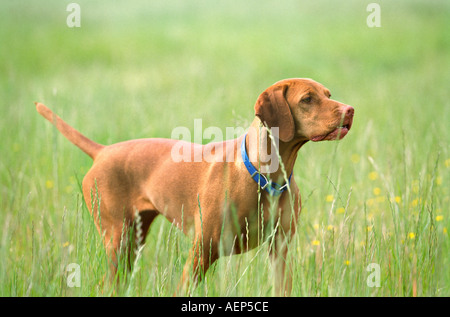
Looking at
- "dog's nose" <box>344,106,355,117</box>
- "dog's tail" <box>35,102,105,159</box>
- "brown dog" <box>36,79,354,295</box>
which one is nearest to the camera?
"dog's nose" <box>344,106,355,117</box>

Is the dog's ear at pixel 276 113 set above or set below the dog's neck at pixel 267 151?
above

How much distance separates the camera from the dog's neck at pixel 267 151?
3.14 metres

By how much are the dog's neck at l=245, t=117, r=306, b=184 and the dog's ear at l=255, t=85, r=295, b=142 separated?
0.06 m

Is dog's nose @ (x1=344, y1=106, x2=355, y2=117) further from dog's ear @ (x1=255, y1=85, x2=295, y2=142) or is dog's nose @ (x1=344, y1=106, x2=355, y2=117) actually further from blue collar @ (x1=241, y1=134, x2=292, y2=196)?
blue collar @ (x1=241, y1=134, x2=292, y2=196)

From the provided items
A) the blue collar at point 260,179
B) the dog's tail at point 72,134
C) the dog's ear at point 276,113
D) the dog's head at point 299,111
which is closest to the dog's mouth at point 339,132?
the dog's head at point 299,111

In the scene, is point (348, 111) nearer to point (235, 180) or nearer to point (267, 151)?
point (267, 151)

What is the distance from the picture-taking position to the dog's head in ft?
9.90

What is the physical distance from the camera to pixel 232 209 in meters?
3.13

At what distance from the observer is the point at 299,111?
3111mm

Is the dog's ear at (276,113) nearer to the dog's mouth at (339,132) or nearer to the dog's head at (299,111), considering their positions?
the dog's head at (299,111)

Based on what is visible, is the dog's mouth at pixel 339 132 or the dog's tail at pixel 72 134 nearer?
the dog's mouth at pixel 339 132

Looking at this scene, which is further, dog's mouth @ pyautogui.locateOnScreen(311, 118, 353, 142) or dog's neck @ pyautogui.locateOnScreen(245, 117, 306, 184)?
dog's neck @ pyautogui.locateOnScreen(245, 117, 306, 184)

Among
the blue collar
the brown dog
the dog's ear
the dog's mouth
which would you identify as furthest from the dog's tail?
the dog's mouth

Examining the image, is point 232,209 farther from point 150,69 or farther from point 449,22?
point 449,22
